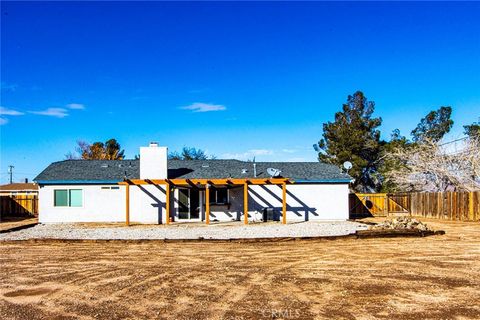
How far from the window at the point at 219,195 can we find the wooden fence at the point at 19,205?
44.6ft

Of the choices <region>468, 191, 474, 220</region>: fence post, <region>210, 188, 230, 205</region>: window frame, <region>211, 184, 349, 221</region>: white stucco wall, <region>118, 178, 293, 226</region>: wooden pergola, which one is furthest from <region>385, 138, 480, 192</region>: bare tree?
<region>210, 188, 230, 205</region>: window frame

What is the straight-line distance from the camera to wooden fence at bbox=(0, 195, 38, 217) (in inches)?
1211

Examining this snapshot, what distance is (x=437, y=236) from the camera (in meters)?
16.7

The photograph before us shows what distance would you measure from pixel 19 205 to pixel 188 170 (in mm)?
12759

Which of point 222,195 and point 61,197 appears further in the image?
point 222,195

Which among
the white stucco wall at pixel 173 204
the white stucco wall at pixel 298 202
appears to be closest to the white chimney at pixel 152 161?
the white stucco wall at pixel 173 204

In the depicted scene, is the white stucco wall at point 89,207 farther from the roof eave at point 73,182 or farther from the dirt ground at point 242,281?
the dirt ground at point 242,281

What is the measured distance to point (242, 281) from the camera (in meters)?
9.14

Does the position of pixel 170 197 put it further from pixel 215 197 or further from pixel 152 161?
pixel 215 197

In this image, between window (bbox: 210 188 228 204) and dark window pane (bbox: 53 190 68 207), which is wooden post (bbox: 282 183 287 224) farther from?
dark window pane (bbox: 53 190 68 207)

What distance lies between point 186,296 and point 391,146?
37.1 meters

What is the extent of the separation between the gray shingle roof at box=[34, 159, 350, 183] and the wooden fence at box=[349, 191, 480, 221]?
5.21 m

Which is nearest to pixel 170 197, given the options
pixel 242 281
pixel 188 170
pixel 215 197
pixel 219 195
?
pixel 215 197

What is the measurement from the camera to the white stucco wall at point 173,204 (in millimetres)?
24297
